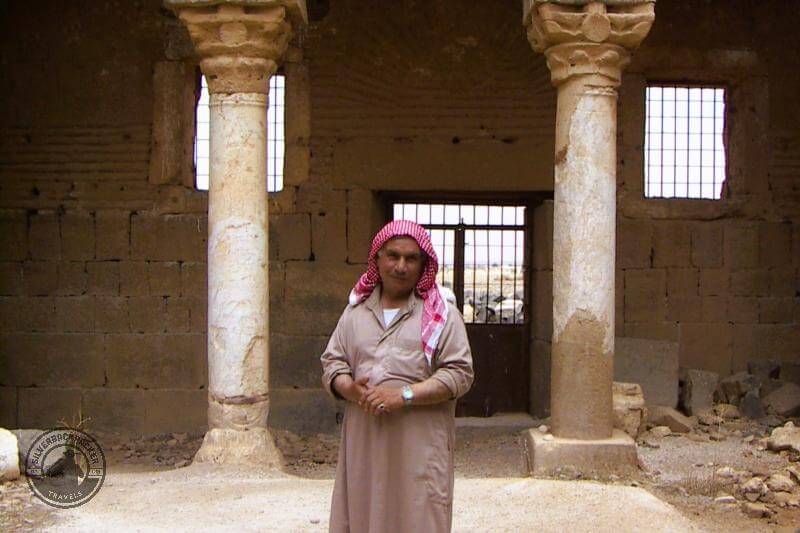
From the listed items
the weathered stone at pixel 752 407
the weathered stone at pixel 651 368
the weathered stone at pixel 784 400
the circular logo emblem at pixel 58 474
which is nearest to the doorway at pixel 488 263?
the weathered stone at pixel 651 368

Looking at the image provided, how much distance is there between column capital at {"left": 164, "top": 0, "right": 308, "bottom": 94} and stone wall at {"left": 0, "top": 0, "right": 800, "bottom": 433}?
2528mm

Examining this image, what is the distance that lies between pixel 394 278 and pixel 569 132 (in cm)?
358

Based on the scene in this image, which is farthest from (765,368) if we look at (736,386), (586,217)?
(586,217)

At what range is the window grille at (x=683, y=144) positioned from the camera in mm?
9914

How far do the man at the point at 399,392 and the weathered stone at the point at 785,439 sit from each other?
487cm

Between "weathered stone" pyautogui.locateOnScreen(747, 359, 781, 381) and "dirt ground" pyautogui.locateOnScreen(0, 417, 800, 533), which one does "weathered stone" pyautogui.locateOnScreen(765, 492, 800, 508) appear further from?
"weathered stone" pyautogui.locateOnScreen(747, 359, 781, 381)

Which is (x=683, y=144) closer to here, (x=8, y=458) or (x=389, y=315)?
(x=389, y=315)

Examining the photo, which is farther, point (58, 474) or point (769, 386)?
point (769, 386)

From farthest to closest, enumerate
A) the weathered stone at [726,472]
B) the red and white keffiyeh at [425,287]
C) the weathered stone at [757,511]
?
the weathered stone at [726,472] → the weathered stone at [757,511] → the red and white keffiyeh at [425,287]

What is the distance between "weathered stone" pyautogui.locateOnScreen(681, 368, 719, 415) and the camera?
935 centimetres

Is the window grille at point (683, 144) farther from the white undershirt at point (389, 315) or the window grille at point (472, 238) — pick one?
the white undershirt at point (389, 315)

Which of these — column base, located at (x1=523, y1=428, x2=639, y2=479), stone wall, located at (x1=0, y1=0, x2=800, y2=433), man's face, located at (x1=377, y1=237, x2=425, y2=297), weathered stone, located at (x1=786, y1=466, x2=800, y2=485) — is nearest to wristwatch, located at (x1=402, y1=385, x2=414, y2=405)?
man's face, located at (x1=377, y1=237, x2=425, y2=297)

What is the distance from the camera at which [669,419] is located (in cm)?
868

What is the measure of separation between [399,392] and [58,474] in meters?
3.91
